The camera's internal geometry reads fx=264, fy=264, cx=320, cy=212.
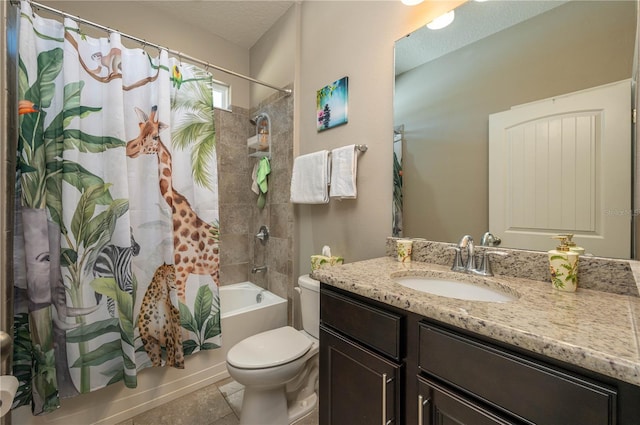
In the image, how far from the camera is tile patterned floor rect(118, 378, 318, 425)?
1455mm

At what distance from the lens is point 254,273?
2471 mm

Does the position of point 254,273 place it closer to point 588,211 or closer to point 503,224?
point 503,224

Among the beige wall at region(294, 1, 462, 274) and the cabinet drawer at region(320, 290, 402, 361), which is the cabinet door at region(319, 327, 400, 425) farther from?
the beige wall at region(294, 1, 462, 274)

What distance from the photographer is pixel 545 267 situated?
92 centimetres

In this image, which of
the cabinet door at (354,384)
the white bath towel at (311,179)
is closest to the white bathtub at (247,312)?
the white bath towel at (311,179)

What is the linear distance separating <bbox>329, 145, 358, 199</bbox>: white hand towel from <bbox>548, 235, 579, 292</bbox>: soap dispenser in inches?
35.4

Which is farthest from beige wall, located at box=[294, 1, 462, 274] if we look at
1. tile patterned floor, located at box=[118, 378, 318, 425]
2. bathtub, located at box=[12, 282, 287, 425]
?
tile patterned floor, located at box=[118, 378, 318, 425]

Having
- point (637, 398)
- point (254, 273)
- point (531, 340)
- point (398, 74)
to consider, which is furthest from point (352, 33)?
point (254, 273)

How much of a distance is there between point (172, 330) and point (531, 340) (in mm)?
1694

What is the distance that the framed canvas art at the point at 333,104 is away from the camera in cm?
166

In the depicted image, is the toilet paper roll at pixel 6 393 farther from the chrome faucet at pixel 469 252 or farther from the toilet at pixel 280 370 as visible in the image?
the chrome faucet at pixel 469 252

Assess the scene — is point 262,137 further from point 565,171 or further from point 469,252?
point 565,171

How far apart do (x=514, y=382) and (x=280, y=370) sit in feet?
3.34

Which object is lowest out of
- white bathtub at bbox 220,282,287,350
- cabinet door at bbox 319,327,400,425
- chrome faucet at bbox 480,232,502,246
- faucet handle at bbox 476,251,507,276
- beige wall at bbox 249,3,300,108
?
white bathtub at bbox 220,282,287,350
